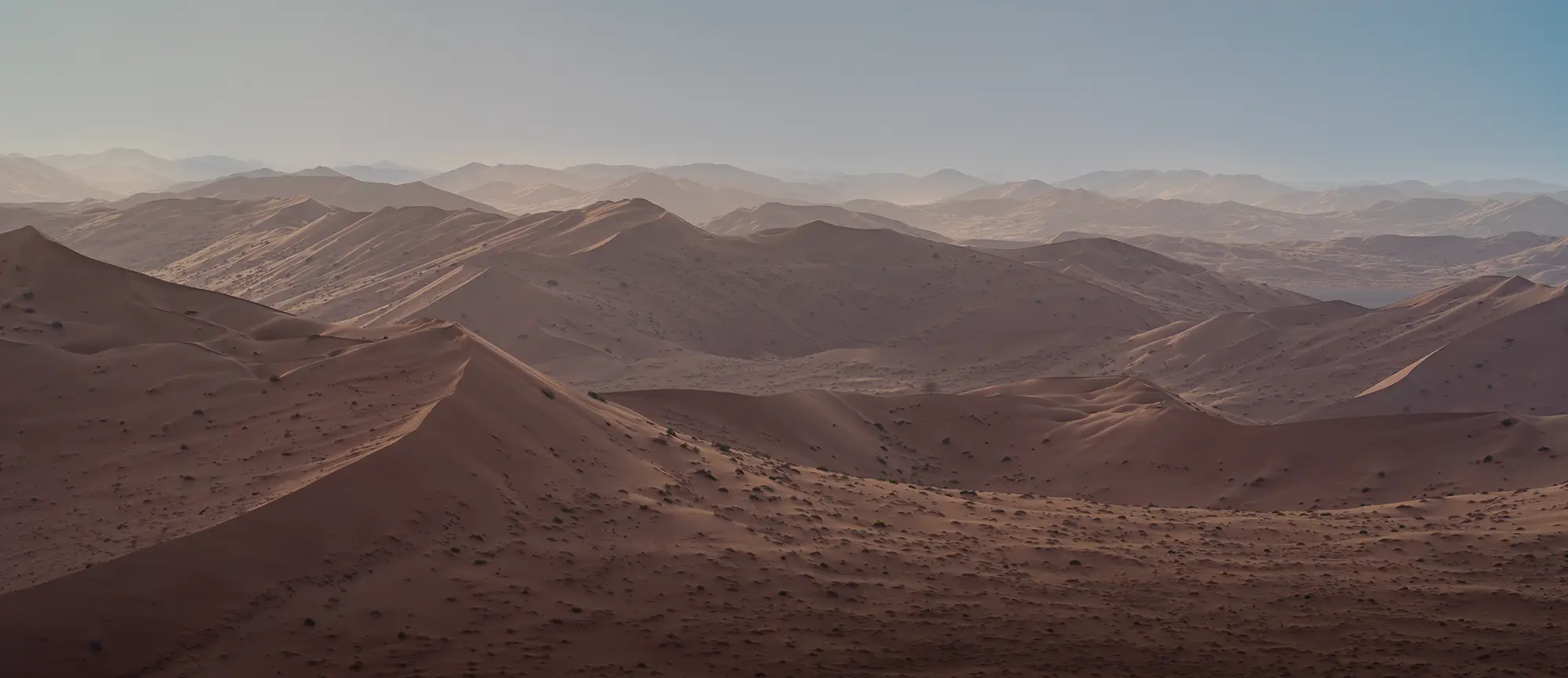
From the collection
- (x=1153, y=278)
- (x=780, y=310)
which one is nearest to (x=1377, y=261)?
(x=1153, y=278)

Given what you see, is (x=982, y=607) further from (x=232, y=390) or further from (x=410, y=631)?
(x=232, y=390)

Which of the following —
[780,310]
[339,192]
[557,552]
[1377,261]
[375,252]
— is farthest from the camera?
[339,192]

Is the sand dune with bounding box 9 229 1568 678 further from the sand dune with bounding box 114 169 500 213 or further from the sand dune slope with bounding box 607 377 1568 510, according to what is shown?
the sand dune with bounding box 114 169 500 213

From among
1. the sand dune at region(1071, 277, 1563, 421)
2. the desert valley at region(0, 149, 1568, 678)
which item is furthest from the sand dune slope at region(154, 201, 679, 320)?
the desert valley at region(0, 149, 1568, 678)

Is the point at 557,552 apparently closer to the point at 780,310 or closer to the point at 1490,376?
the point at 1490,376

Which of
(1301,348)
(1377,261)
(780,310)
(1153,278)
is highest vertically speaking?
(1377,261)

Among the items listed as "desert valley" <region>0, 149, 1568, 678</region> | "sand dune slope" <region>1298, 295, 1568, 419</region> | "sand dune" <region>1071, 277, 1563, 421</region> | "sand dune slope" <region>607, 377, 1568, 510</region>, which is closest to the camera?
"desert valley" <region>0, 149, 1568, 678</region>

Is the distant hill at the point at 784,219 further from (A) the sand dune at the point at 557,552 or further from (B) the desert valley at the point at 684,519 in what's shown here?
(A) the sand dune at the point at 557,552
